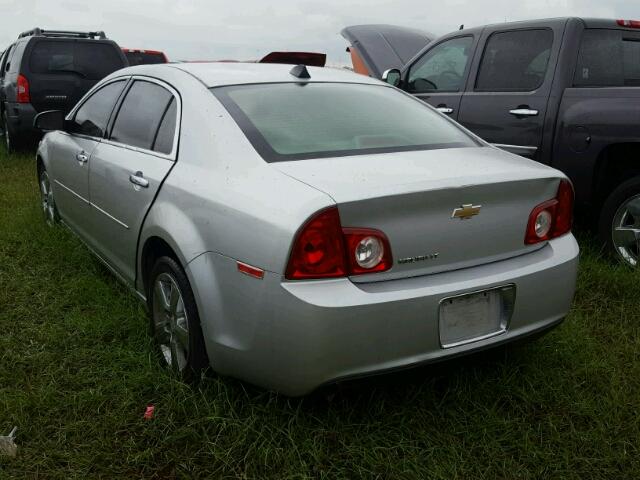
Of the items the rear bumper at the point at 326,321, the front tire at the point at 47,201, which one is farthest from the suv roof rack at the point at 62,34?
the rear bumper at the point at 326,321

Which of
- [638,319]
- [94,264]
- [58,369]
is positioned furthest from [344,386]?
[94,264]

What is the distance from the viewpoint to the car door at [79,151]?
394 cm

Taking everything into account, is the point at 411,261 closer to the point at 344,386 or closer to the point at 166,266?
the point at 344,386

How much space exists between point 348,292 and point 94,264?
2705mm

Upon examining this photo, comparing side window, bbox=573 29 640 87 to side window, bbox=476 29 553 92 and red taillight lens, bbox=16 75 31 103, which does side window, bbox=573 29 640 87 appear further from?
red taillight lens, bbox=16 75 31 103

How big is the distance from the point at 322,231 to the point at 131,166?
1.45 m

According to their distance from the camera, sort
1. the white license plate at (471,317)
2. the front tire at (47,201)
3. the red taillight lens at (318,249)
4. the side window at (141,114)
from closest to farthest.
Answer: the red taillight lens at (318,249) → the white license plate at (471,317) → the side window at (141,114) → the front tire at (47,201)

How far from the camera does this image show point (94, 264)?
440cm

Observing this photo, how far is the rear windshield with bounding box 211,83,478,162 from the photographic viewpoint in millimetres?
2698

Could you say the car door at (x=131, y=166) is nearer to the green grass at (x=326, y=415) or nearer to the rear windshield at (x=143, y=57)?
the green grass at (x=326, y=415)

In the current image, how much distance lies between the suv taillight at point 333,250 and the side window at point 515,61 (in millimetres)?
3006

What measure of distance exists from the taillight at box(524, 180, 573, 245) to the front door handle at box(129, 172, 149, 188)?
170 centimetres

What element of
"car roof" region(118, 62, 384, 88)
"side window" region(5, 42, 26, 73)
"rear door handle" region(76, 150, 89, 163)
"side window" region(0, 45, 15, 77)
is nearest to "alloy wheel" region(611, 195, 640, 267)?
"car roof" region(118, 62, 384, 88)

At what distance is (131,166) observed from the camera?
3256mm
